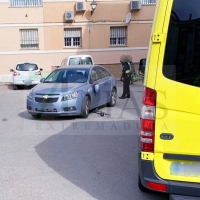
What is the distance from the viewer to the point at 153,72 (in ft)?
9.12

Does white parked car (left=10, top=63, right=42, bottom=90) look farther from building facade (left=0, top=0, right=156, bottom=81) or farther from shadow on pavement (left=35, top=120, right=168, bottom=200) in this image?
shadow on pavement (left=35, top=120, right=168, bottom=200)

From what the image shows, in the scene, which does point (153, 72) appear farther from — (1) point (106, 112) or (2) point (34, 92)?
(1) point (106, 112)

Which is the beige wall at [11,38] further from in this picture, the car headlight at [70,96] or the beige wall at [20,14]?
the car headlight at [70,96]

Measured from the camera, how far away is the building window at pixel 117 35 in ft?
70.3

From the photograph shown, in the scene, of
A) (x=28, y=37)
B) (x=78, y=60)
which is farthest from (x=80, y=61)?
(x=28, y=37)

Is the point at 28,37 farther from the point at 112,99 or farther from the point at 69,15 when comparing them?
the point at 112,99

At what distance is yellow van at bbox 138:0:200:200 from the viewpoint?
8.84ft

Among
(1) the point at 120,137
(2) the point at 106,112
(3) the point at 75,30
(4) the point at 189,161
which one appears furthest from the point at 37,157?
(3) the point at 75,30

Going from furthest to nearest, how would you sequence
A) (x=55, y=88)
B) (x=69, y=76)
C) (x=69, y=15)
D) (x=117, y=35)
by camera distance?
(x=117, y=35), (x=69, y=15), (x=69, y=76), (x=55, y=88)

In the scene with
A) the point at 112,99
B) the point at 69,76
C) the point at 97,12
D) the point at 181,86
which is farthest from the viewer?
the point at 97,12

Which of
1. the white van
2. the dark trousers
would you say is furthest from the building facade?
the dark trousers

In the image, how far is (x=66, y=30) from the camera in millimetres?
21078

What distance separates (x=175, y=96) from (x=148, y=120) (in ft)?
1.20

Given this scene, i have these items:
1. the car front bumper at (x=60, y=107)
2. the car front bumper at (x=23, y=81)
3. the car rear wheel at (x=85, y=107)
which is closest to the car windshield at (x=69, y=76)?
the car rear wheel at (x=85, y=107)
